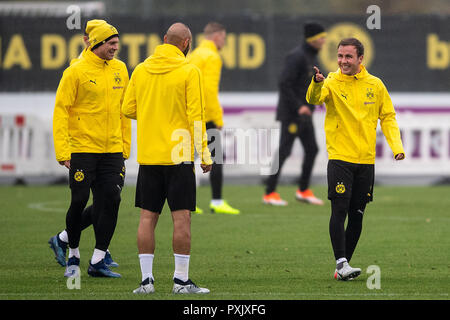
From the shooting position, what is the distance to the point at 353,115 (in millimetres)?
8266

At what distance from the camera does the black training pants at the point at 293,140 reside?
1417cm

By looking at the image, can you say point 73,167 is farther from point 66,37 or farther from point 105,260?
point 66,37

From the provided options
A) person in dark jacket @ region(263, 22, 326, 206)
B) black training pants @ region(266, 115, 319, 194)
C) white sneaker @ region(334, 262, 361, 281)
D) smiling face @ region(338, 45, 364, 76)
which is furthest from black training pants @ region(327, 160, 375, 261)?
black training pants @ region(266, 115, 319, 194)

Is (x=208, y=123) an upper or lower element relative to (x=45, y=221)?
upper

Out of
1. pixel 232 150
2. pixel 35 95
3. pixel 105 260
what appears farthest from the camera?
pixel 35 95

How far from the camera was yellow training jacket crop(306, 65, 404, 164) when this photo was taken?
827cm

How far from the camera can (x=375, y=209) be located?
13.8 meters

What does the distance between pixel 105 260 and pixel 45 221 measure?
3.69m

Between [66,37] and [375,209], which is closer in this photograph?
[375,209]

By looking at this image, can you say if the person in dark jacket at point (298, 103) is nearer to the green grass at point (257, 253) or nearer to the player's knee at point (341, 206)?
the green grass at point (257, 253)

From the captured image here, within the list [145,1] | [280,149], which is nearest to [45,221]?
[280,149]

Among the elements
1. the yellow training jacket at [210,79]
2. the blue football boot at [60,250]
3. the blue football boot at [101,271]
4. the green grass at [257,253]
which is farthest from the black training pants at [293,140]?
the blue football boot at [101,271]

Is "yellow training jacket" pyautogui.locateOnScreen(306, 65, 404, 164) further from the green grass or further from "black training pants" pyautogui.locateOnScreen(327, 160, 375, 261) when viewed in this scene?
the green grass

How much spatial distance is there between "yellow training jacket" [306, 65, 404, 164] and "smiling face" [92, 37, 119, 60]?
62.4 inches
